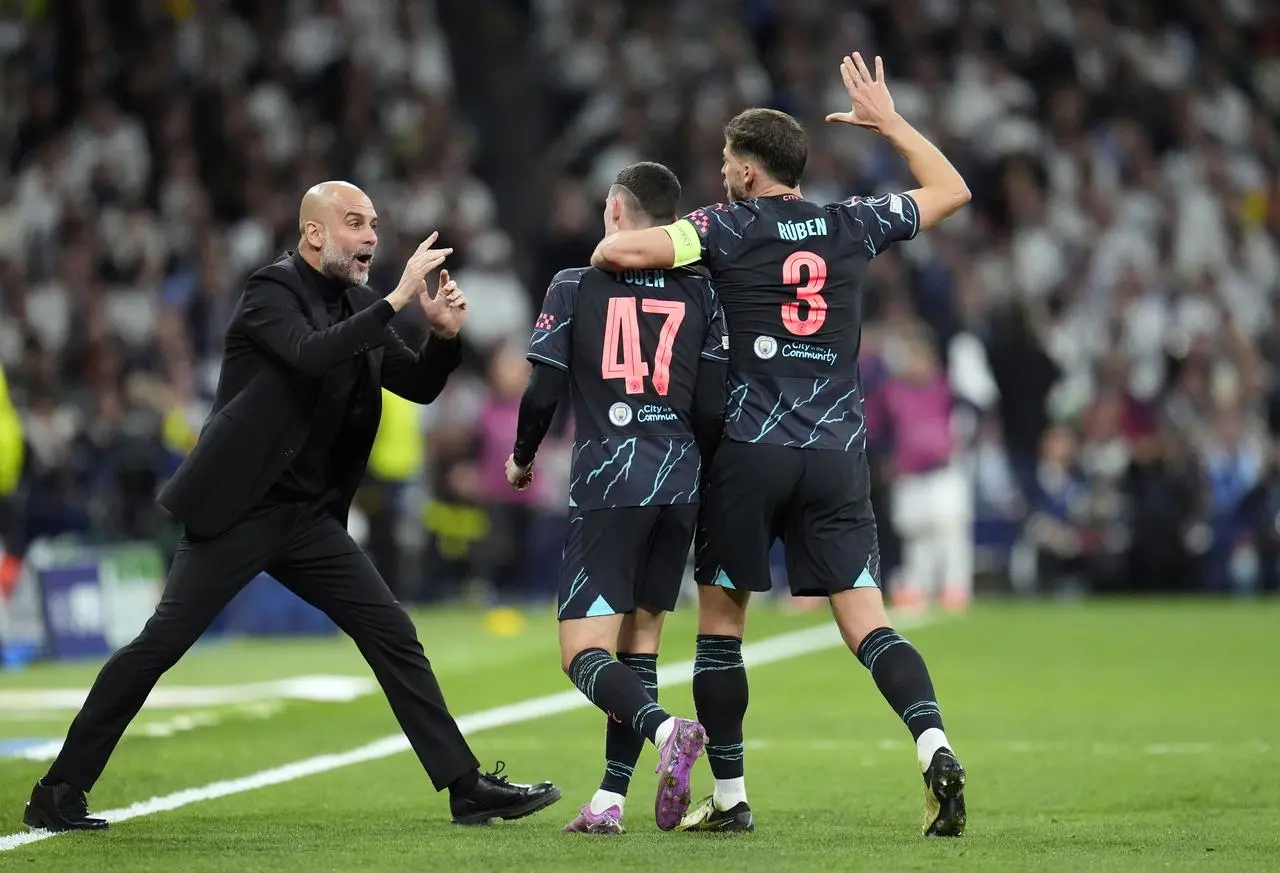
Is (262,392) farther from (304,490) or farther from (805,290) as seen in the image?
(805,290)

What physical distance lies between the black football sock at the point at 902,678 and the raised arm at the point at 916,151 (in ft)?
4.86

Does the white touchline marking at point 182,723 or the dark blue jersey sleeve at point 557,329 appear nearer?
the dark blue jersey sleeve at point 557,329

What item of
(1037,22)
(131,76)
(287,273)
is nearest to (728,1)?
(1037,22)

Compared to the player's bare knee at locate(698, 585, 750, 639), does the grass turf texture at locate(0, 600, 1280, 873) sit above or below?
below

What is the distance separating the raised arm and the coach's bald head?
173 centimetres

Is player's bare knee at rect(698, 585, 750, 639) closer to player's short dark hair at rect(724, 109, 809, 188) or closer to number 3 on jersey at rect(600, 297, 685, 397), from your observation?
number 3 on jersey at rect(600, 297, 685, 397)

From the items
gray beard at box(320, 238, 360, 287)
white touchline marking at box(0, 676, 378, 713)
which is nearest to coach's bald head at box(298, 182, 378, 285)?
gray beard at box(320, 238, 360, 287)

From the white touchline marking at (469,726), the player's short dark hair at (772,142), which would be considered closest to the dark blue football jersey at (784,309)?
the player's short dark hair at (772,142)

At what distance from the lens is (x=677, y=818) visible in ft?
24.5

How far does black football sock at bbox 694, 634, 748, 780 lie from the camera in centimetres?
763

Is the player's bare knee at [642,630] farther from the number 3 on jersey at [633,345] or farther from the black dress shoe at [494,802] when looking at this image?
the number 3 on jersey at [633,345]

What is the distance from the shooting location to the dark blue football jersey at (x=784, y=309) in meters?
7.55

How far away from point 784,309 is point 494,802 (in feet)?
6.67

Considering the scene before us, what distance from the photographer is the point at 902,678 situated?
7.42 meters
